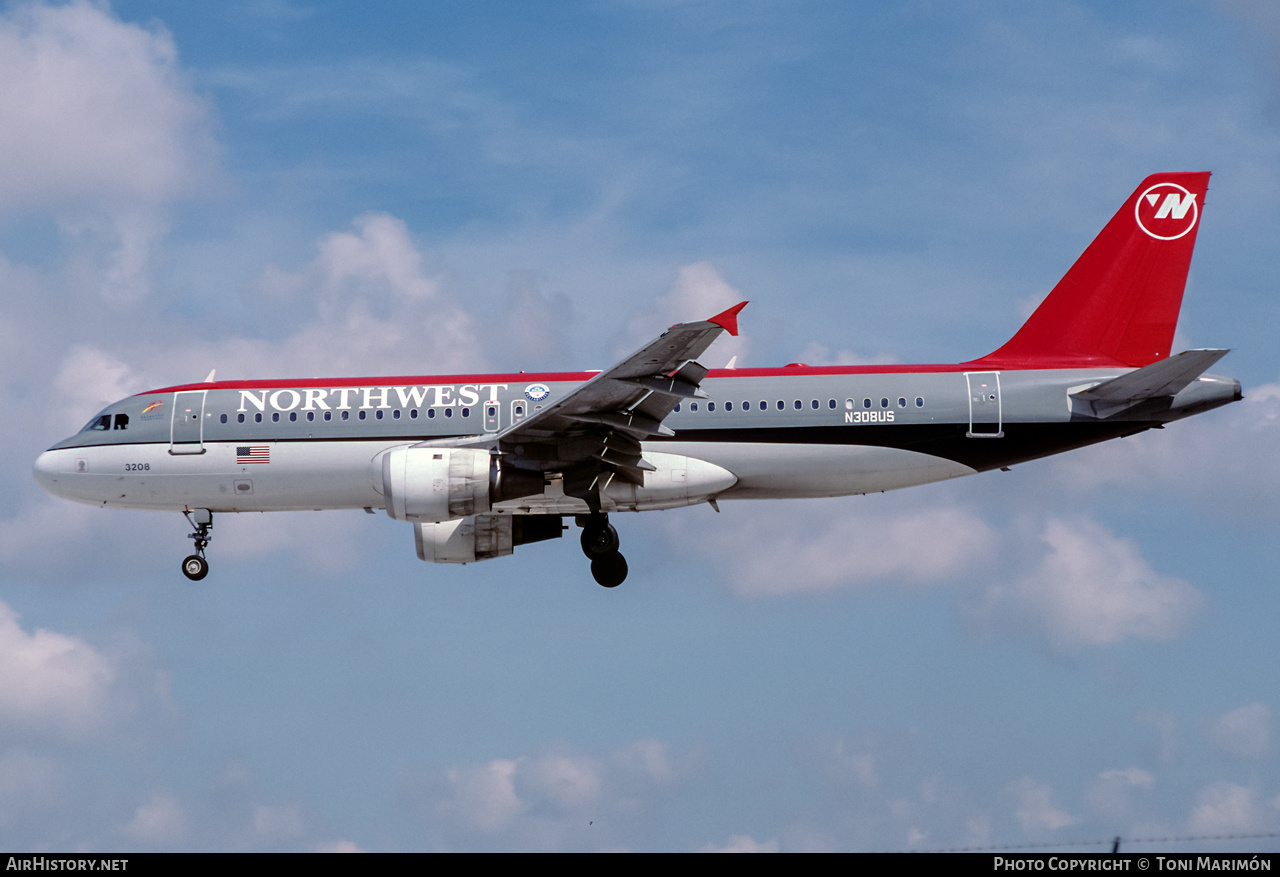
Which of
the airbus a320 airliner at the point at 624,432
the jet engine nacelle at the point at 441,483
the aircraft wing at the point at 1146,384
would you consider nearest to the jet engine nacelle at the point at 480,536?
the airbus a320 airliner at the point at 624,432

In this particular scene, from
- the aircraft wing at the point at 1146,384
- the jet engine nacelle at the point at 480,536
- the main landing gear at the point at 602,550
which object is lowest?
the main landing gear at the point at 602,550

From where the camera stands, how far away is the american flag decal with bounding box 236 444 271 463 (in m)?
30.9

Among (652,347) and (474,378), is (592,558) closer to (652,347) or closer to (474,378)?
(474,378)

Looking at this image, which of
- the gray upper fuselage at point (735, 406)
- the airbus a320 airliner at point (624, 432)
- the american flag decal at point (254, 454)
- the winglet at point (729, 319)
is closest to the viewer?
Answer: the winglet at point (729, 319)

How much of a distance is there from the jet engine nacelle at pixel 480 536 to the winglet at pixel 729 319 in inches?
358

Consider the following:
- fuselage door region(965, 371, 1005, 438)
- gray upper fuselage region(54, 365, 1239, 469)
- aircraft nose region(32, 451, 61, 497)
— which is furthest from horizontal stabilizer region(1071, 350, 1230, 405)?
aircraft nose region(32, 451, 61, 497)

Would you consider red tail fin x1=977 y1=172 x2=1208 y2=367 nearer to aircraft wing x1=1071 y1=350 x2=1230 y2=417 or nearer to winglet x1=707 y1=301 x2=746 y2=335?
aircraft wing x1=1071 y1=350 x2=1230 y2=417

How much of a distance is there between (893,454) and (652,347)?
6824 mm

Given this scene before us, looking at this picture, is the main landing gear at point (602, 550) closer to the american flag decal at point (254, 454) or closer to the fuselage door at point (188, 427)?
the american flag decal at point (254, 454)

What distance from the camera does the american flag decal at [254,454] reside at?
101 ft

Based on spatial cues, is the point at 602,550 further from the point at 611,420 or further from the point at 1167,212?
the point at 1167,212

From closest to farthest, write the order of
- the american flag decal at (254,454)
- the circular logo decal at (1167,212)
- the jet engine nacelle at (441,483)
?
the jet engine nacelle at (441,483), the american flag decal at (254,454), the circular logo decal at (1167,212)

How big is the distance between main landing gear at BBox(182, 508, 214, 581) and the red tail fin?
1753 cm

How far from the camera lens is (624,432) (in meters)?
28.8
